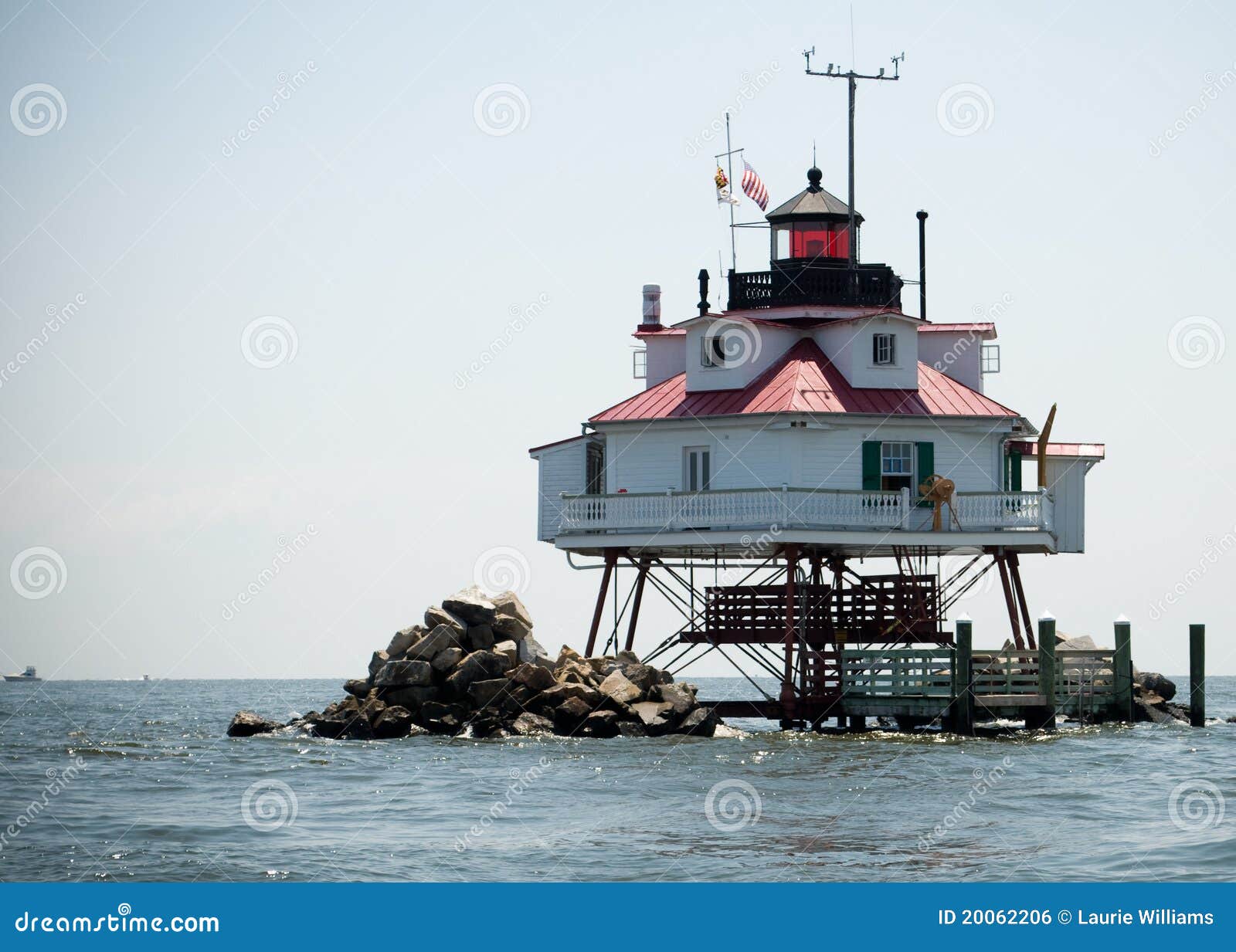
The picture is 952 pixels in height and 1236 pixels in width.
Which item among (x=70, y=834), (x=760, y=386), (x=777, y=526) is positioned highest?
(x=760, y=386)

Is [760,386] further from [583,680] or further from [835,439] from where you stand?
[583,680]

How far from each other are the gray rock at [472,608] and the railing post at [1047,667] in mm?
10971

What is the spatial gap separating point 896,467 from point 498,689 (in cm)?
965

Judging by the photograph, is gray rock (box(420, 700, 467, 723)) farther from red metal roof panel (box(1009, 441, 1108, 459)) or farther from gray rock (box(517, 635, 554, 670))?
red metal roof panel (box(1009, 441, 1108, 459))

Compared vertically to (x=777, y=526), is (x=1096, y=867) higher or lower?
lower

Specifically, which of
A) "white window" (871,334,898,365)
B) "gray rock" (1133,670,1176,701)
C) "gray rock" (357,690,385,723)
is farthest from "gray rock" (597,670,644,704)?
"gray rock" (1133,670,1176,701)

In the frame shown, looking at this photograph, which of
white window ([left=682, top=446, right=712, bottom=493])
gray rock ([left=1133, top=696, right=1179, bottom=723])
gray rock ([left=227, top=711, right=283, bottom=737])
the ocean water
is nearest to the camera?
the ocean water

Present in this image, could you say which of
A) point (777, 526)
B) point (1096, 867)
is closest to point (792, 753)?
point (777, 526)

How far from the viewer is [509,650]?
40875 millimetres

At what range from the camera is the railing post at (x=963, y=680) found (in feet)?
128

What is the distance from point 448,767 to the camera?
3447 cm

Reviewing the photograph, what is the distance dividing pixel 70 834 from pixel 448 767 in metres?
8.98

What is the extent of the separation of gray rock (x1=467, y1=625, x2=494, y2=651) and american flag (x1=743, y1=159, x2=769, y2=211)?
12.2 meters

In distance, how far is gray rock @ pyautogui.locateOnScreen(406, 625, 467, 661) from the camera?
40.4 meters
